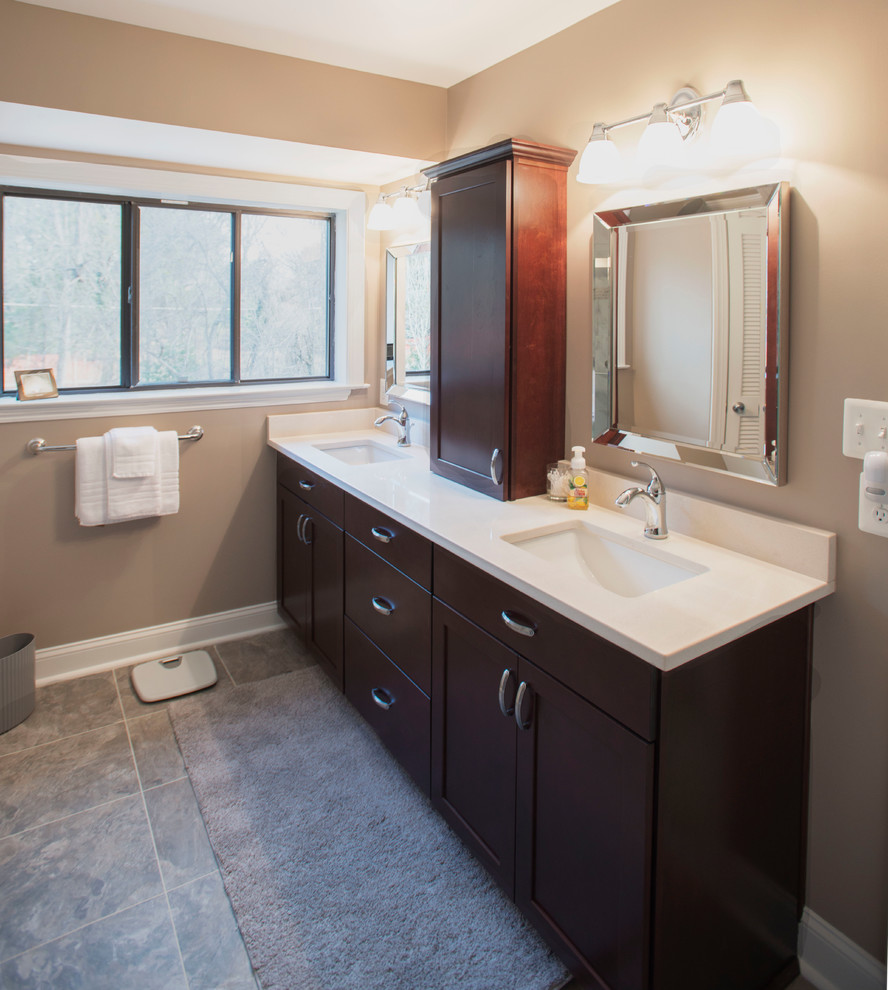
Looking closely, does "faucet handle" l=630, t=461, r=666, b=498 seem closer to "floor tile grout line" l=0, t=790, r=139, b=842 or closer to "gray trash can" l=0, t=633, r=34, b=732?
"floor tile grout line" l=0, t=790, r=139, b=842

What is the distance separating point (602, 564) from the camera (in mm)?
1961

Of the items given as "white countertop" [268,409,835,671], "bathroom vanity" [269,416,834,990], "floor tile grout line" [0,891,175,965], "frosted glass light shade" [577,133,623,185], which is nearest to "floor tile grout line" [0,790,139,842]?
"floor tile grout line" [0,891,175,965]

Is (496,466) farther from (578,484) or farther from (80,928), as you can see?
(80,928)

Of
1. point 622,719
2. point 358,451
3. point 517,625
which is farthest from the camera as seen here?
point 358,451

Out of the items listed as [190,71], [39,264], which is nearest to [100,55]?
[190,71]

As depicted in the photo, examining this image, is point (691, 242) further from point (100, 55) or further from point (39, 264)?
point (39, 264)

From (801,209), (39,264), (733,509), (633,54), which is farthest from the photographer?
(39,264)

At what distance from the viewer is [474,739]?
1.82 metres

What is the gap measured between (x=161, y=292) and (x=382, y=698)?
6.19 ft

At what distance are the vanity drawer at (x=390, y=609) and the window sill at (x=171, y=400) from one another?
99 centimetres

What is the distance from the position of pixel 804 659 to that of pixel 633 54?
62.0 inches

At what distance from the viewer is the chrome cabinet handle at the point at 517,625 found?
1.55 m

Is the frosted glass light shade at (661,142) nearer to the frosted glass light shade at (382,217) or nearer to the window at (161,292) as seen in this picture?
the frosted glass light shade at (382,217)

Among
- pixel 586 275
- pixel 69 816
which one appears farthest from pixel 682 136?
pixel 69 816
